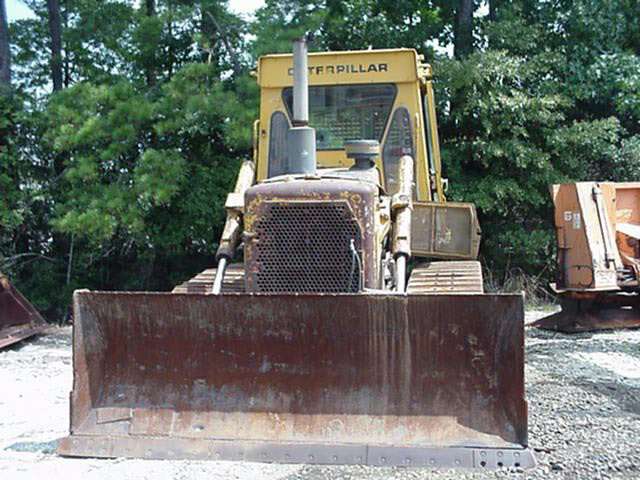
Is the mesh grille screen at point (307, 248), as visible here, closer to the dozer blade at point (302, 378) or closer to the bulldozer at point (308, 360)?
the bulldozer at point (308, 360)

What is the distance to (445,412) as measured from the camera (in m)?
4.98

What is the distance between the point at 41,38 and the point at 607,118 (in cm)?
986

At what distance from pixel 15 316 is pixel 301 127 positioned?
5773 mm

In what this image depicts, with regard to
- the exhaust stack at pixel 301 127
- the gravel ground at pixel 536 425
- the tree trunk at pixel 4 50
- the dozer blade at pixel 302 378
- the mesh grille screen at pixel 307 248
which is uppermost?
the tree trunk at pixel 4 50

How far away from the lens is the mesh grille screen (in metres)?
5.84

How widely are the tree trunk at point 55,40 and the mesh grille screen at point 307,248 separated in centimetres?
1005

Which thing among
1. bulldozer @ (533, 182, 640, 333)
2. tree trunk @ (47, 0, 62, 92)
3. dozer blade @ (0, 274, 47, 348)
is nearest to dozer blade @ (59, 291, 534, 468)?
bulldozer @ (533, 182, 640, 333)

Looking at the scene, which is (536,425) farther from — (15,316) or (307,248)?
(15,316)

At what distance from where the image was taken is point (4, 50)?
14570 millimetres

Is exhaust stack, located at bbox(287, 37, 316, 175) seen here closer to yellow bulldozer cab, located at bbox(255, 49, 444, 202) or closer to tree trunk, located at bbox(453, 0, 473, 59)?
yellow bulldozer cab, located at bbox(255, 49, 444, 202)

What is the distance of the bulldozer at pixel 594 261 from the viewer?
980 centimetres

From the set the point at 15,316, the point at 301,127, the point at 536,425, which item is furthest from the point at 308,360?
the point at 15,316

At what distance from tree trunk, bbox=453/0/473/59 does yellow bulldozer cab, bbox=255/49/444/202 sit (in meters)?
7.25

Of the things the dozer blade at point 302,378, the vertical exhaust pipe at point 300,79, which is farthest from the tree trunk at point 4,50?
the dozer blade at point 302,378
